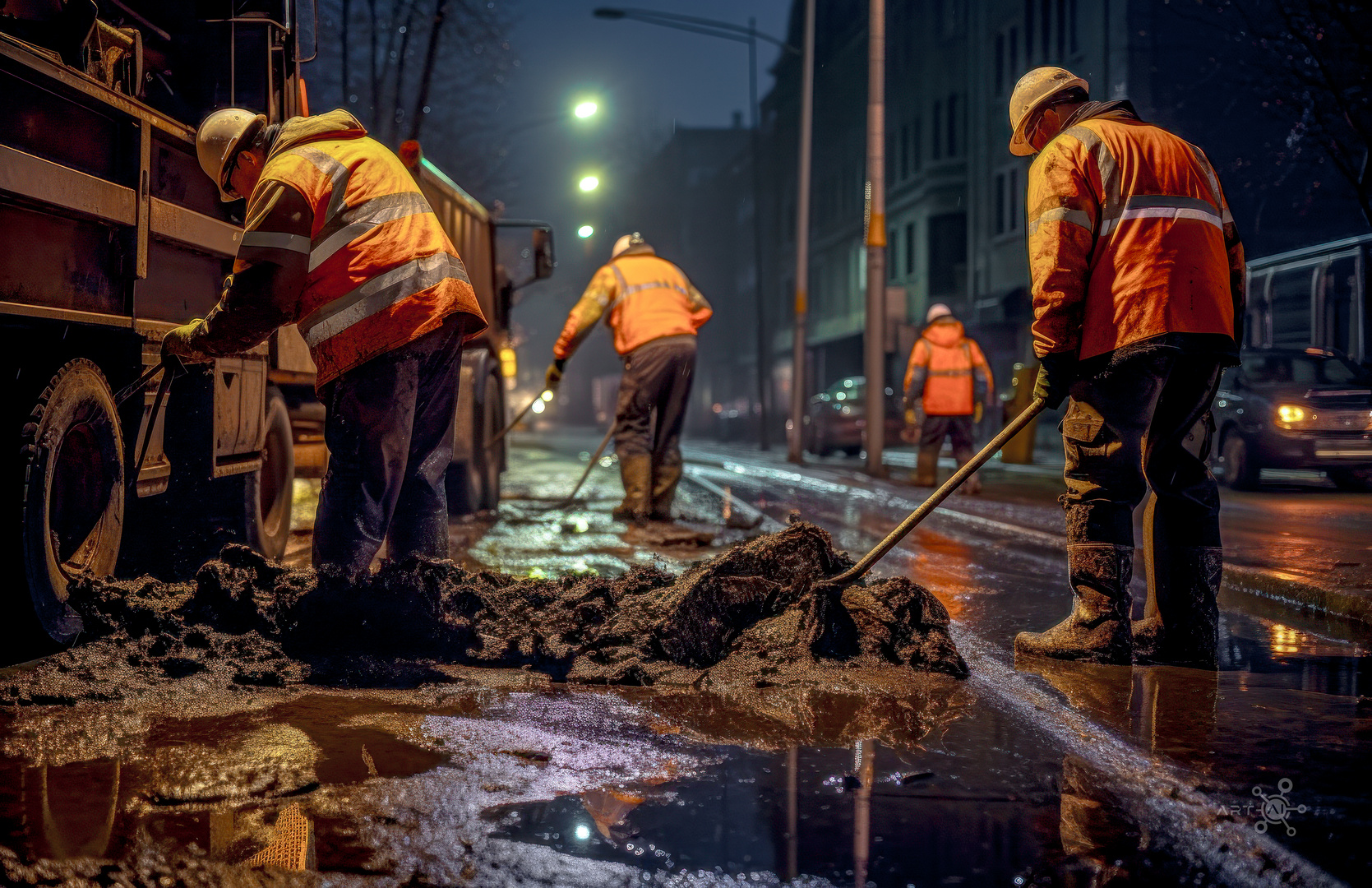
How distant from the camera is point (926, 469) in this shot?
13.8m

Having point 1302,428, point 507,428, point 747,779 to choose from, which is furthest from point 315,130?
point 1302,428

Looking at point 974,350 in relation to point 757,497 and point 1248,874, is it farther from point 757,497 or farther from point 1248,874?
point 1248,874

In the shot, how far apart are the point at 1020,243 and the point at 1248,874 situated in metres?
29.0

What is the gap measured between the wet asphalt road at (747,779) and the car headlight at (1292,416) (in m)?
9.75

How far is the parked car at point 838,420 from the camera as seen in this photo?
23156 mm

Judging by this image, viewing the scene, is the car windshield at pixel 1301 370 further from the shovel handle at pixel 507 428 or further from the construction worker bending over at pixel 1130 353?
the construction worker bending over at pixel 1130 353

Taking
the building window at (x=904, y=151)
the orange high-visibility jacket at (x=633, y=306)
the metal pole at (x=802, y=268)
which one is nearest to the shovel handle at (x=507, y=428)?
the orange high-visibility jacket at (x=633, y=306)

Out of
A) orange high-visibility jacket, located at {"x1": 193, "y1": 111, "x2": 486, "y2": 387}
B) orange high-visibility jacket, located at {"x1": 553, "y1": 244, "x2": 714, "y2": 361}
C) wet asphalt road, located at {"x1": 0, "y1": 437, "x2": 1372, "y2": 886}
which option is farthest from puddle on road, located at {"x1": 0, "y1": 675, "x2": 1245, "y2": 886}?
orange high-visibility jacket, located at {"x1": 553, "y1": 244, "x2": 714, "y2": 361}

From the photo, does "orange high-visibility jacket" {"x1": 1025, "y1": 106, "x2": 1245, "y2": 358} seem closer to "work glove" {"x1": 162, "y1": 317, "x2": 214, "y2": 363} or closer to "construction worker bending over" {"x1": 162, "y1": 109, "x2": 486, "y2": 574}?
"construction worker bending over" {"x1": 162, "y1": 109, "x2": 486, "y2": 574}

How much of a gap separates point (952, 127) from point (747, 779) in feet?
112

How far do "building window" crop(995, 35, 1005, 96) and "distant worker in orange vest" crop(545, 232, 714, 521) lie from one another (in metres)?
24.6

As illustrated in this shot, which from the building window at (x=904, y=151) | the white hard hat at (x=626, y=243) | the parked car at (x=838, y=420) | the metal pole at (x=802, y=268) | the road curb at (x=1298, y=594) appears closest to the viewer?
the road curb at (x=1298, y=594)

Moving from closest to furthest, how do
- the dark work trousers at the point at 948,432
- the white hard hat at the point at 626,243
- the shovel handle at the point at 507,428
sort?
the white hard hat at the point at 626,243 < the shovel handle at the point at 507,428 < the dark work trousers at the point at 948,432

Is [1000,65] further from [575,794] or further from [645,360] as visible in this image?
[575,794]
